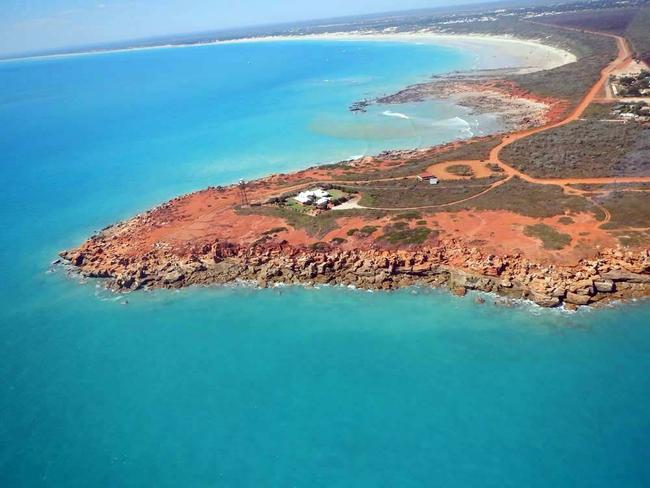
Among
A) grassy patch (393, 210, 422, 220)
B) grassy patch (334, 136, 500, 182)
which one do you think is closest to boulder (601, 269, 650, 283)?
grassy patch (393, 210, 422, 220)

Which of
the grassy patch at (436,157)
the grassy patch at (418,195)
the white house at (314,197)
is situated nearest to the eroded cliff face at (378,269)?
the white house at (314,197)

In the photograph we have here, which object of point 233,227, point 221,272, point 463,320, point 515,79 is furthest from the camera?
point 515,79

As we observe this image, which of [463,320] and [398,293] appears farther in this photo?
[398,293]

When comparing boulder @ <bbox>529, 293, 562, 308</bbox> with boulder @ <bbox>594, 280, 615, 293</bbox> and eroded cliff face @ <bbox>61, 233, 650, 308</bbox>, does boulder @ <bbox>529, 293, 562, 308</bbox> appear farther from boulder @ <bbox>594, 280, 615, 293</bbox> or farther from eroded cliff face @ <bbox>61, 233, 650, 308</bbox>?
boulder @ <bbox>594, 280, 615, 293</bbox>

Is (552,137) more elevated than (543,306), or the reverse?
(552,137)

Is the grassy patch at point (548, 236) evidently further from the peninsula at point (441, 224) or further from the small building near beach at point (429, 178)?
the small building near beach at point (429, 178)

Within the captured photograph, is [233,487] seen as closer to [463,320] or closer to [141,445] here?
[141,445]

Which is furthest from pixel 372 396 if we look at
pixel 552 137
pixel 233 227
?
pixel 552 137
